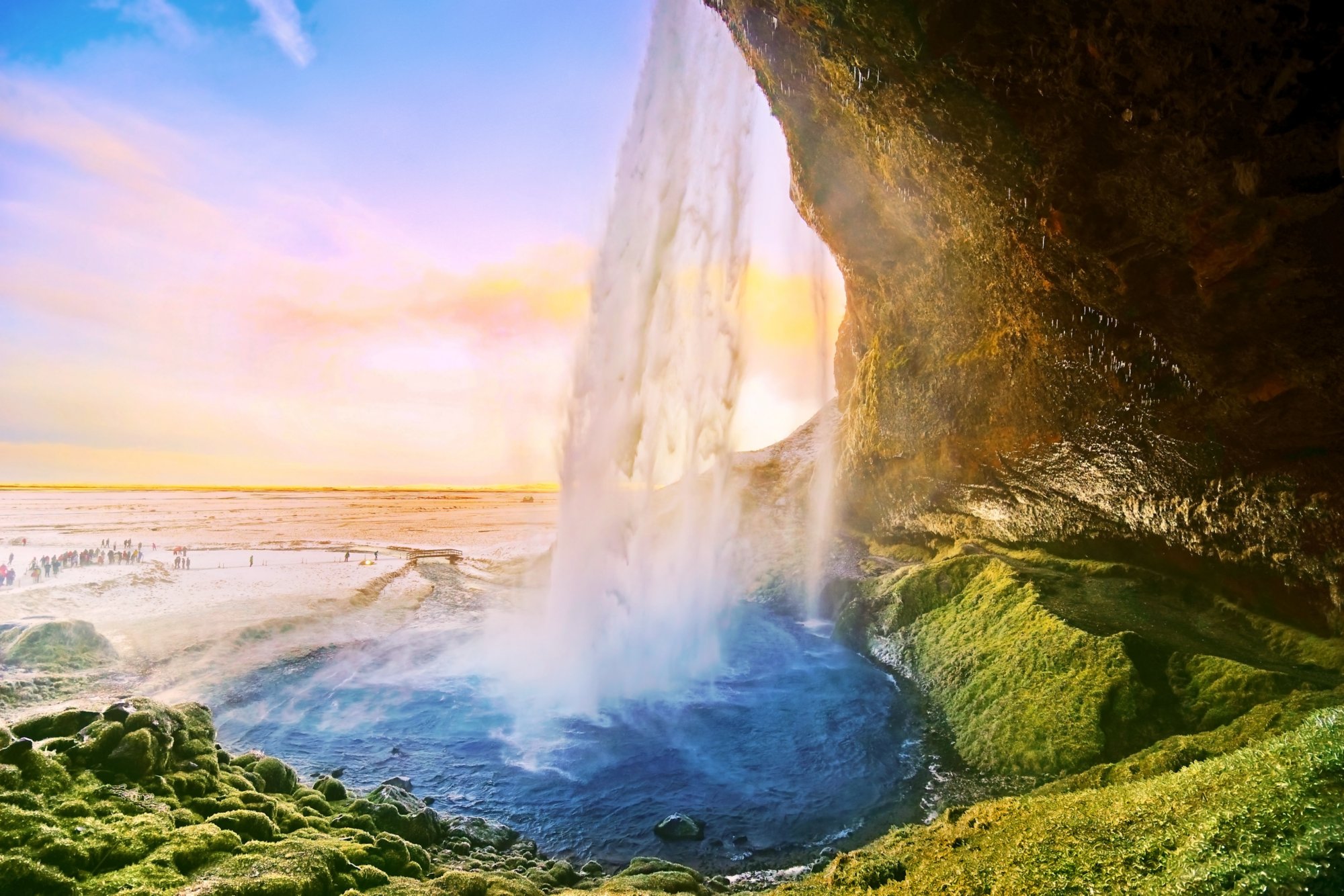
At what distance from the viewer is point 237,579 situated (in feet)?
111

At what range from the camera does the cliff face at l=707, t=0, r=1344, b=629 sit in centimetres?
955

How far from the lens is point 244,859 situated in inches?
290

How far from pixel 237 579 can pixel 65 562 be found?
10.6 m

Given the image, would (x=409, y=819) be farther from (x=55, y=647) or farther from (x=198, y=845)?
(x=55, y=647)

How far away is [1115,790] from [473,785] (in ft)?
38.8

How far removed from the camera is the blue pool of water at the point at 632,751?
1181 centimetres

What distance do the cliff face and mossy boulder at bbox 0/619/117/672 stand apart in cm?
2656

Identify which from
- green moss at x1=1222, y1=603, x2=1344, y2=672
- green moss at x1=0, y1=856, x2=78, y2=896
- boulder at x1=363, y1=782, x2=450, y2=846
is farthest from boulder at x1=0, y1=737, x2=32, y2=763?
green moss at x1=1222, y1=603, x2=1344, y2=672

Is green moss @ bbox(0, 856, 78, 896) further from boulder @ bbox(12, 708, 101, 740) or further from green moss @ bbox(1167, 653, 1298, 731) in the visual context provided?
green moss @ bbox(1167, 653, 1298, 731)

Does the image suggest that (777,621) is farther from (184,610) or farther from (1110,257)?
(184,610)

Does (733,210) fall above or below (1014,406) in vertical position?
above

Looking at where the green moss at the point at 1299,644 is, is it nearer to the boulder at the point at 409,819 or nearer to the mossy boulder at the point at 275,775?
the boulder at the point at 409,819

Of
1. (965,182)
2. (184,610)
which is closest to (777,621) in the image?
(965,182)

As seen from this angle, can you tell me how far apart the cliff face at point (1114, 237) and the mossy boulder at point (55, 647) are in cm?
2656
